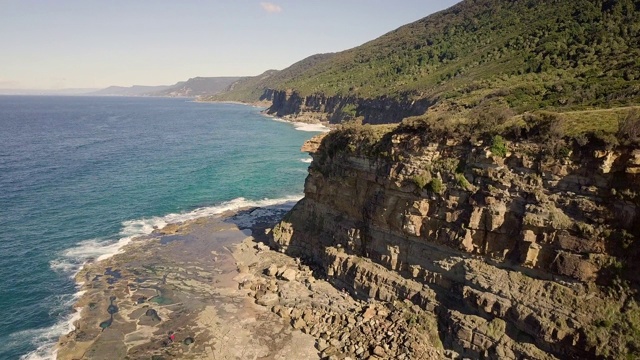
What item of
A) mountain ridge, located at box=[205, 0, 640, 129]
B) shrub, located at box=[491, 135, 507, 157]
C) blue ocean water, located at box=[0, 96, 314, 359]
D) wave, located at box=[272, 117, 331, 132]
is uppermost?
mountain ridge, located at box=[205, 0, 640, 129]

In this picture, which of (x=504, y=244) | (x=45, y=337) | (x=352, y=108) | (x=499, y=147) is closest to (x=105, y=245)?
(x=45, y=337)

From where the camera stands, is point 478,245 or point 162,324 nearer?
point 478,245

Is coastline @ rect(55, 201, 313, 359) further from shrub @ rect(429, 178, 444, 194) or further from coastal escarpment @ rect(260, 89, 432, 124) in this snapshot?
coastal escarpment @ rect(260, 89, 432, 124)

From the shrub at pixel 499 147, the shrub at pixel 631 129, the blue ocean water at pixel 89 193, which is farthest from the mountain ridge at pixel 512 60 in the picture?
the blue ocean water at pixel 89 193

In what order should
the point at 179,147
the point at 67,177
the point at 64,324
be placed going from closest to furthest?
the point at 64,324 < the point at 67,177 < the point at 179,147

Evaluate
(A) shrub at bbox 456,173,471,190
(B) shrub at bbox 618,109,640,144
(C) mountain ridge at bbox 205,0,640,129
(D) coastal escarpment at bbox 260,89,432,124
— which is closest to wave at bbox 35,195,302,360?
(D) coastal escarpment at bbox 260,89,432,124

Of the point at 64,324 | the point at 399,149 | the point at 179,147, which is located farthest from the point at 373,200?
the point at 179,147

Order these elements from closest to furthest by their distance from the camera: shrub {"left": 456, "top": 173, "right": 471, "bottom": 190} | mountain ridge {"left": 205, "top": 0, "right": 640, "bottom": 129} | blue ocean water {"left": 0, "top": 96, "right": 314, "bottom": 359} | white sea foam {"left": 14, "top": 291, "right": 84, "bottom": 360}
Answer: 1. white sea foam {"left": 14, "top": 291, "right": 84, "bottom": 360}
2. shrub {"left": 456, "top": 173, "right": 471, "bottom": 190}
3. blue ocean water {"left": 0, "top": 96, "right": 314, "bottom": 359}
4. mountain ridge {"left": 205, "top": 0, "right": 640, "bottom": 129}

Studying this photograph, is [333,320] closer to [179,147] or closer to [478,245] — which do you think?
[478,245]
